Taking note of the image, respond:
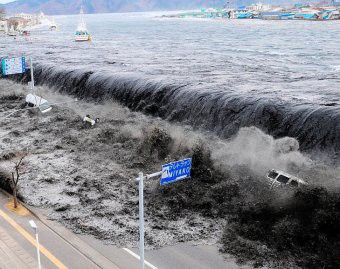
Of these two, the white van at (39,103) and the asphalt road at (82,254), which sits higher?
the white van at (39,103)

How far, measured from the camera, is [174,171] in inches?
511

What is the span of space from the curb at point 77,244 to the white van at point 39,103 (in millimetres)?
22587

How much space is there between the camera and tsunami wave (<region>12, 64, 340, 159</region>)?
104ft

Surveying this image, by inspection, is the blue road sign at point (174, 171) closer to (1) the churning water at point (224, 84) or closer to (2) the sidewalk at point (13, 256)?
(2) the sidewalk at point (13, 256)

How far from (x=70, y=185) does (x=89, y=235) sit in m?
6.96

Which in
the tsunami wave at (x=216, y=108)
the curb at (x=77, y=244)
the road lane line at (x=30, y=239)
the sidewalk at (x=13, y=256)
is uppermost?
the tsunami wave at (x=216, y=108)

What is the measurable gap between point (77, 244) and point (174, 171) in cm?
985

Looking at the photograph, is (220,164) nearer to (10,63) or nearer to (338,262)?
(338,262)

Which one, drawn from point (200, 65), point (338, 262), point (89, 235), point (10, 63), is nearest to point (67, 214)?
point (89, 235)

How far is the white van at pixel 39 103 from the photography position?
45.2 meters

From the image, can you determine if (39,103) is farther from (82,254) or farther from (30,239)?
(82,254)

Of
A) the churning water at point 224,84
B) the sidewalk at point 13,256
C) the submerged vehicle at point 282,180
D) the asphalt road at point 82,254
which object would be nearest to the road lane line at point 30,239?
the asphalt road at point 82,254

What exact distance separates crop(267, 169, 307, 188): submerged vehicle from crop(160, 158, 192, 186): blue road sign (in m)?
13.6

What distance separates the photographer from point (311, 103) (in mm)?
35875
